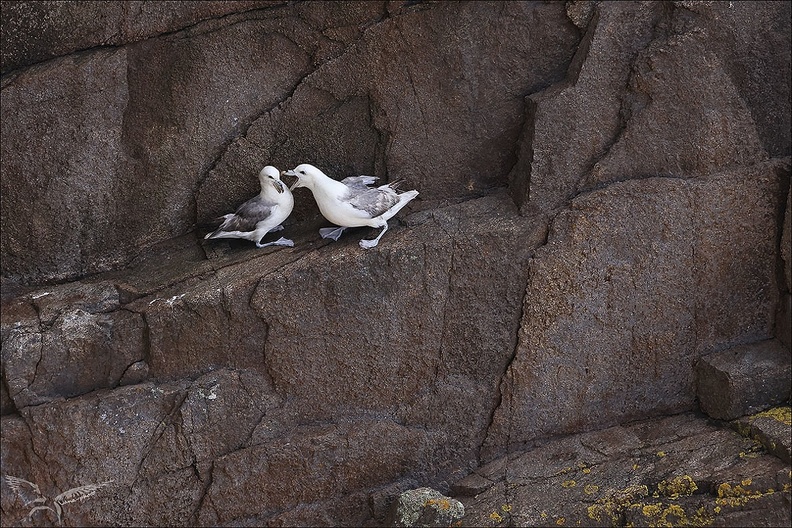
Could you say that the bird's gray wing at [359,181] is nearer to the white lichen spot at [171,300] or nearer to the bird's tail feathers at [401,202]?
the bird's tail feathers at [401,202]

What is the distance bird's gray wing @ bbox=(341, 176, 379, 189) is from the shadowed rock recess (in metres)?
0.18

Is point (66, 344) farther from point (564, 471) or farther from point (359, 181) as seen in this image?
point (564, 471)

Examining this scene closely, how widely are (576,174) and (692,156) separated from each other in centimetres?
59

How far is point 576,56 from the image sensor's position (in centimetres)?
482

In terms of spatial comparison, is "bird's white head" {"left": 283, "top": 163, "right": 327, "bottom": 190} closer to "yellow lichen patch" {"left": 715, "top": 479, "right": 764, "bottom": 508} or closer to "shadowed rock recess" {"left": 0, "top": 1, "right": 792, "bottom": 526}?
"shadowed rock recess" {"left": 0, "top": 1, "right": 792, "bottom": 526}

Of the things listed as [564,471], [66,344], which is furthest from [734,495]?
[66,344]

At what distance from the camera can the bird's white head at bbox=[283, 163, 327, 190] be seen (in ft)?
15.0

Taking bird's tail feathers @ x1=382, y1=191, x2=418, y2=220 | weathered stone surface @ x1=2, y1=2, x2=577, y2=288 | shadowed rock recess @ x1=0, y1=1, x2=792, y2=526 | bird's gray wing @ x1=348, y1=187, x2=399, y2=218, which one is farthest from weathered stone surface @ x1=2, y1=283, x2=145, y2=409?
bird's tail feathers @ x1=382, y1=191, x2=418, y2=220

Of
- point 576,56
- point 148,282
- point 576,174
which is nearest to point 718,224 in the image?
point 576,174

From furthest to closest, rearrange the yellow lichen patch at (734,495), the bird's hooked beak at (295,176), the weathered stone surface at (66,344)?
the bird's hooked beak at (295,176), the weathered stone surface at (66,344), the yellow lichen patch at (734,495)

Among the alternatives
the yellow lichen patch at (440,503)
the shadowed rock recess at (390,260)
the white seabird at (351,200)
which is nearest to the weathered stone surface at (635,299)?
the shadowed rock recess at (390,260)

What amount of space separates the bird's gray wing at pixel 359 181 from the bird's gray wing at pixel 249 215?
390 millimetres

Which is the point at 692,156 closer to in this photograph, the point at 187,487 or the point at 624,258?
the point at 624,258

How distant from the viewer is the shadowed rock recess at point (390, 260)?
4590 mm
